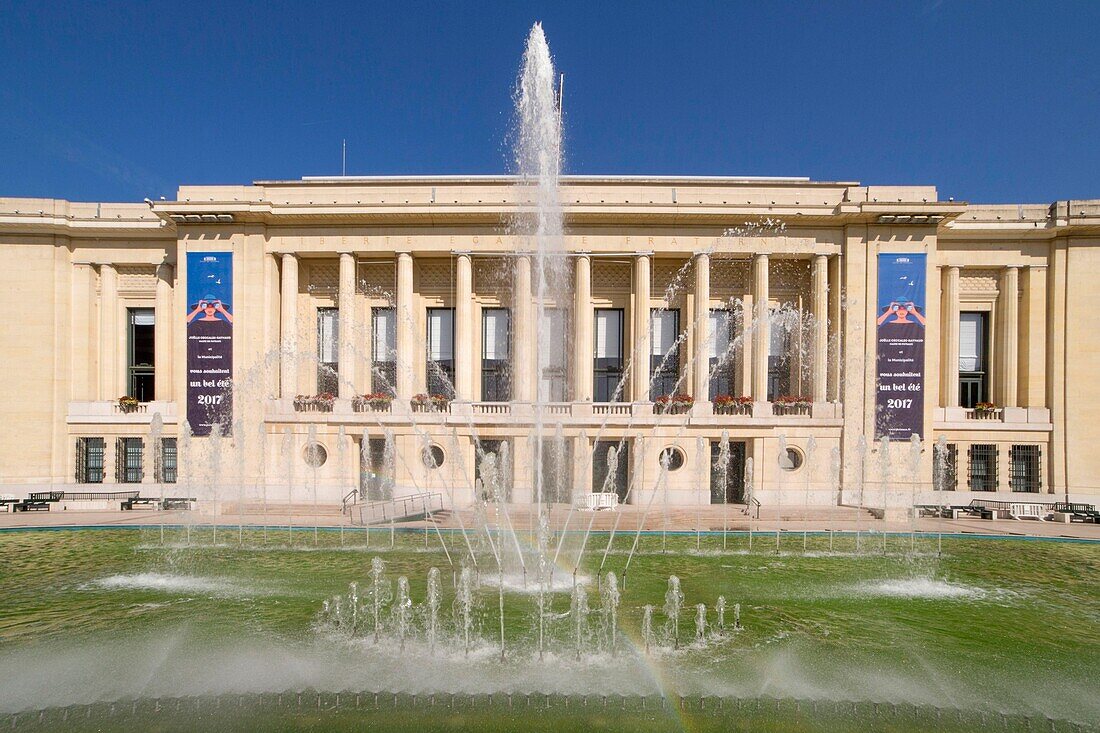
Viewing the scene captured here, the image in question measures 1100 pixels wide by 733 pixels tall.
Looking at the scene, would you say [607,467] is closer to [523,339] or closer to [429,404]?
[523,339]

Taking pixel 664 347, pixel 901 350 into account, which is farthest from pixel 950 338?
pixel 664 347

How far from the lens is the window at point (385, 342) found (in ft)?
95.1

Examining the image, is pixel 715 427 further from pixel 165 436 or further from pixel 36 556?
pixel 165 436

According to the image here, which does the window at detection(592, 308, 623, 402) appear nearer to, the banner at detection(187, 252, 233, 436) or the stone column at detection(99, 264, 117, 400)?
the banner at detection(187, 252, 233, 436)

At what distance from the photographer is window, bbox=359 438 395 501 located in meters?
25.8

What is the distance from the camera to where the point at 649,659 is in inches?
348

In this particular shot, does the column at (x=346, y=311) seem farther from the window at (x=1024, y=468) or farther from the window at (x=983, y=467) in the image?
the window at (x=1024, y=468)

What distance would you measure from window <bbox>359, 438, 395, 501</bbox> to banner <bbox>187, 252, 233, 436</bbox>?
6.17m

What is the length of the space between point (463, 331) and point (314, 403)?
23.8 ft

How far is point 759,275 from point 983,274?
1139cm

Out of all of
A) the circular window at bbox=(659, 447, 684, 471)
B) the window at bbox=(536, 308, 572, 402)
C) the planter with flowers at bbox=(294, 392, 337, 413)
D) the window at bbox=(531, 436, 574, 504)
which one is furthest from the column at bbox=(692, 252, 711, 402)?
the planter with flowers at bbox=(294, 392, 337, 413)

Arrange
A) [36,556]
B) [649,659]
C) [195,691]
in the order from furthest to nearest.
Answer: [36,556]
[649,659]
[195,691]

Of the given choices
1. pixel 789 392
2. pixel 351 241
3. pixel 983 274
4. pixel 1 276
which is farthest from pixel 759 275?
pixel 1 276

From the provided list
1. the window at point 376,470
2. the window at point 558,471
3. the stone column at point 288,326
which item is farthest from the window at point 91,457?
the window at point 558,471
